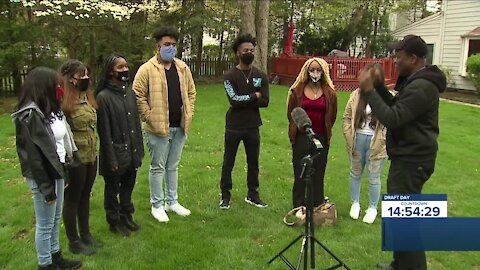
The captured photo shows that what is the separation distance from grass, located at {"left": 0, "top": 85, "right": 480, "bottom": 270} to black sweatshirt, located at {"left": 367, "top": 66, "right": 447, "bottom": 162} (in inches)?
52.1

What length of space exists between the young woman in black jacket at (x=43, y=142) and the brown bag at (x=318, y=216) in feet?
8.30

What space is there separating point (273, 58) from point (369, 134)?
17.5 m

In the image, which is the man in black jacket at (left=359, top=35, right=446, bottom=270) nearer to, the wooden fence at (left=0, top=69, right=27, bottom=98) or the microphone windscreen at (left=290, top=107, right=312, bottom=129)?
the microphone windscreen at (left=290, top=107, right=312, bottom=129)

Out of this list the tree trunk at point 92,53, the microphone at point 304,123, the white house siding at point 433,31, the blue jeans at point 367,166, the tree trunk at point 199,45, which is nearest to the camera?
the microphone at point 304,123

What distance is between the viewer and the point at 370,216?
528 cm

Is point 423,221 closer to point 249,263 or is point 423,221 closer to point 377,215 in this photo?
point 249,263

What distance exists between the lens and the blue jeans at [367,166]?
16.8 ft

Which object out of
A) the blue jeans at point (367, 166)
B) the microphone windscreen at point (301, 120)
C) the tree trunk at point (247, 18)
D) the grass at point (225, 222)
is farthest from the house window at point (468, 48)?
the microphone windscreen at point (301, 120)

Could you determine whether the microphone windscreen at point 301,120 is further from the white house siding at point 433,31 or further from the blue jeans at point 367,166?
the white house siding at point 433,31

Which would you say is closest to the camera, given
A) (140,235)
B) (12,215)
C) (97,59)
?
(140,235)

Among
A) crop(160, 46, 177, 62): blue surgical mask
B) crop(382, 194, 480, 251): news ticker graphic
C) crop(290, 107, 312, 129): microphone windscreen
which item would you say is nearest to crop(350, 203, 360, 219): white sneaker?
crop(290, 107, 312, 129): microphone windscreen


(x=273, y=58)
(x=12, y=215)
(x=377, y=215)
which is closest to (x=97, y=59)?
(x=273, y=58)

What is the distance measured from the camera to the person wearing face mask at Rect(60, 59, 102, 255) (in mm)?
3963

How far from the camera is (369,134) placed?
5051mm
